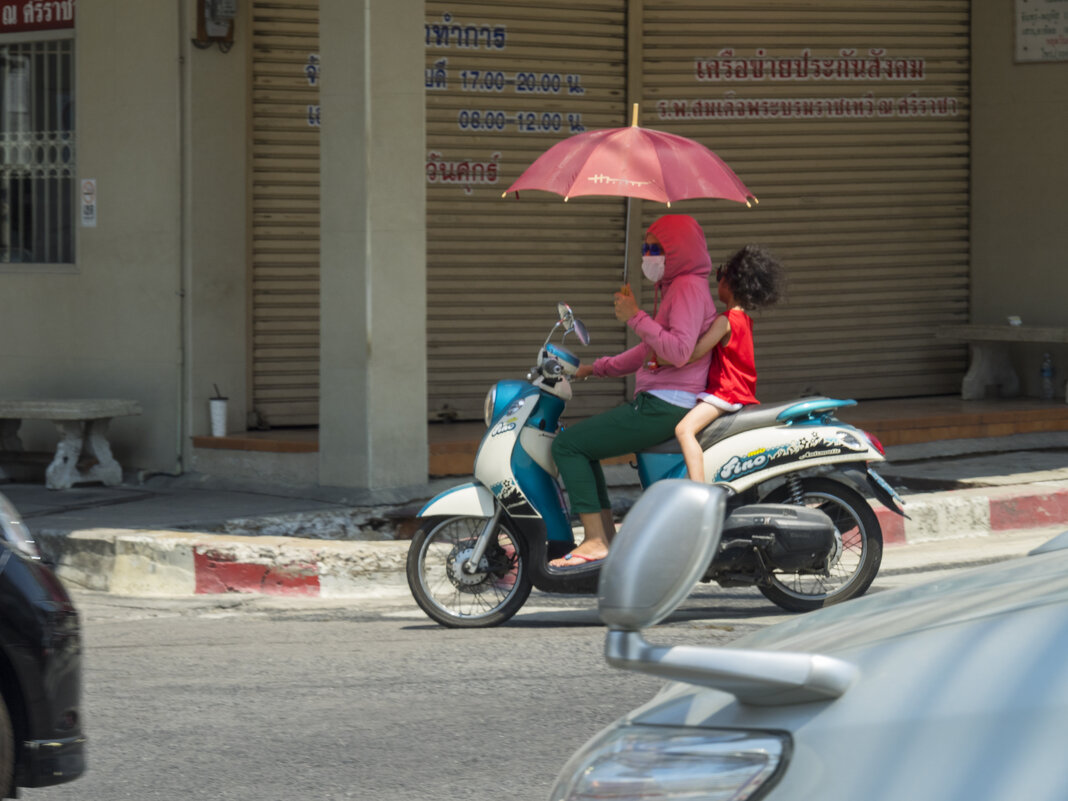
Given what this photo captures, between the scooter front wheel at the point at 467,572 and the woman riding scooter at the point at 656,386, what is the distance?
0.73ft

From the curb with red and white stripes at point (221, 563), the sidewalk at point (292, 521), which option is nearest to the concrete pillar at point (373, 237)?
the sidewalk at point (292, 521)

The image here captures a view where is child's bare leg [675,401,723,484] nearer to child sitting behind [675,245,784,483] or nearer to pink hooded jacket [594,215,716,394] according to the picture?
child sitting behind [675,245,784,483]

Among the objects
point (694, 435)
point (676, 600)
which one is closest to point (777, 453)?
point (694, 435)

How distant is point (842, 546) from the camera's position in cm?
643

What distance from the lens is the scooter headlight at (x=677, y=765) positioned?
1770mm

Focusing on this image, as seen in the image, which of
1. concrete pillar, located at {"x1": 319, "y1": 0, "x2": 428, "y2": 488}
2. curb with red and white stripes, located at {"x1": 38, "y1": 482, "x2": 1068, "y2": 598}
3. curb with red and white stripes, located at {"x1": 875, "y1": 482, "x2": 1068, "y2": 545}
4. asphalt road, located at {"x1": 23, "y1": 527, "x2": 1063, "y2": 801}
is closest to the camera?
asphalt road, located at {"x1": 23, "y1": 527, "x2": 1063, "y2": 801}

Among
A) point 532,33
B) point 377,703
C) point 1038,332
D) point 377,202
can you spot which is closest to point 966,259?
point 1038,332

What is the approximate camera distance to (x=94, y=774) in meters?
4.41

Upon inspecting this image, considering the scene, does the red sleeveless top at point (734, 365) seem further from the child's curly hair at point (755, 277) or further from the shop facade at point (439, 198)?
the shop facade at point (439, 198)

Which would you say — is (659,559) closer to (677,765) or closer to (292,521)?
(677,765)

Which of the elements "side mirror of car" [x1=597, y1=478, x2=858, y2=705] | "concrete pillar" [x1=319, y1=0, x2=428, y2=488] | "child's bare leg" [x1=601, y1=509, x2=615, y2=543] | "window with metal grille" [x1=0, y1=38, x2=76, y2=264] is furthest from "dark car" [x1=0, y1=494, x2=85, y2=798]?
"window with metal grille" [x1=0, y1=38, x2=76, y2=264]

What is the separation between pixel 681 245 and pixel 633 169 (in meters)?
0.44

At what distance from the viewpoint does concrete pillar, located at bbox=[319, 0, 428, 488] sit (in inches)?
338

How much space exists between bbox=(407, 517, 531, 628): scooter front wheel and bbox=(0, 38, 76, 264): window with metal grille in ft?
16.8
